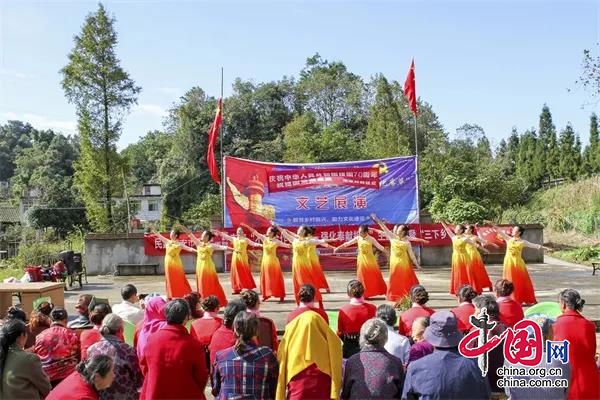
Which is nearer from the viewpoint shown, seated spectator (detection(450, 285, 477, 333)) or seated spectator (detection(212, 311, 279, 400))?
seated spectator (detection(212, 311, 279, 400))

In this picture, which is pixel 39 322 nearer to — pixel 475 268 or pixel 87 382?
pixel 87 382

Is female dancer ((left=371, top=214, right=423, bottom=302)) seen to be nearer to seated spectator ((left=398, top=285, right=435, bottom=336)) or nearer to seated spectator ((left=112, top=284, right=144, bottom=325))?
seated spectator ((left=398, top=285, right=435, bottom=336))

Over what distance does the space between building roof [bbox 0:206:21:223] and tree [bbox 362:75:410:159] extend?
24.6m

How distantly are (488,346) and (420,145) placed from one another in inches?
1314

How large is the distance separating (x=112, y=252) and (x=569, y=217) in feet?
61.6

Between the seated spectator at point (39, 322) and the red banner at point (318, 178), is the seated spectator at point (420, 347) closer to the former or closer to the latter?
the seated spectator at point (39, 322)

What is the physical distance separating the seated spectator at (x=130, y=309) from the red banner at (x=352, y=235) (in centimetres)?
1141

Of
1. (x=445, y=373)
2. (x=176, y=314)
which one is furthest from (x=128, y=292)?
(x=445, y=373)

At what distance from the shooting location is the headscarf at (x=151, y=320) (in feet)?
15.2

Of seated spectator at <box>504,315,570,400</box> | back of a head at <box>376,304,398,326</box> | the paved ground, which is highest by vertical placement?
back of a head at <box>376,304,398,326</box>

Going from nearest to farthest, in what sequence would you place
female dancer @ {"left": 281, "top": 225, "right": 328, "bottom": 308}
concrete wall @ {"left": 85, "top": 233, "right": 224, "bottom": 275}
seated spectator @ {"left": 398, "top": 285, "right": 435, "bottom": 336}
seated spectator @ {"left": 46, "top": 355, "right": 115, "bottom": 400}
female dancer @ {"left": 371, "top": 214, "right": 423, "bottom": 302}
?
seated spectator @ {"left": 46, "top": 355, "right": 115, "bottom": 400}
seated spectator @ {"left": 398, "top": 285, "right": 435, "bottom": 336}
female dancer @ {"left": 371, "top": 214, "right": 423, "bottom": 302}
female dancer @ {"left": 281, "top": 225, "right": 328, "bottom": 308}
concrete wall @ {"left": 85, "top": 233, "right": 224, "bottom": 275}

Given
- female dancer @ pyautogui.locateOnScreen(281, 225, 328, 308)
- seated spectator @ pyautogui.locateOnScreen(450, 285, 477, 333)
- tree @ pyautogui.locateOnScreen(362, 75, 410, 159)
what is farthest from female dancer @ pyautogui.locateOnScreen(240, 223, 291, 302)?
tree @ pyautogui.locateOnScreen(362, 75, 410, 159)

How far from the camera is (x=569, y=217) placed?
82.8ft

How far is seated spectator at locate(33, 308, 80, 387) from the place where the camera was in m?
4.54
